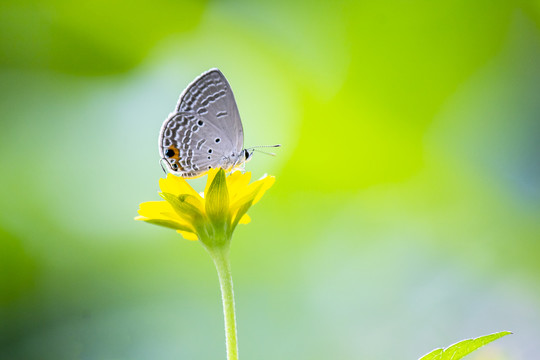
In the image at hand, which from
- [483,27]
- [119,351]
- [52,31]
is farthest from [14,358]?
[483,27]

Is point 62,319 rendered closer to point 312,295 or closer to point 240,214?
point 312,295

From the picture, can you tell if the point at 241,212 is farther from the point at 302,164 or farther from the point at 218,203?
the point at 302,164

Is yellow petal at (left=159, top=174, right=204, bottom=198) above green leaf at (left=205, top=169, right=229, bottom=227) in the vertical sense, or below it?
above

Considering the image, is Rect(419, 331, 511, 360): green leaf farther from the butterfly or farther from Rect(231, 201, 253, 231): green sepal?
the butterfly

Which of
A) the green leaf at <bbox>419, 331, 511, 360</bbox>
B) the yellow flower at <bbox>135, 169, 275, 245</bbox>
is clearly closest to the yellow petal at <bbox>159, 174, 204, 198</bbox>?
the yellow flower at <bbox>135, 169, 275, 245</bbox>

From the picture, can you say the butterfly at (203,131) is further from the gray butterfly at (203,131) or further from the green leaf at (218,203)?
the green leaf at (218,203)

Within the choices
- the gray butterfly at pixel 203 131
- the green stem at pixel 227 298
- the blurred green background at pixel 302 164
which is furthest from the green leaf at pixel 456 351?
the blurred green background at pixel 302 164
